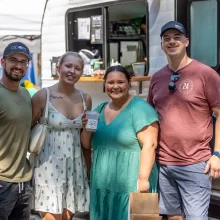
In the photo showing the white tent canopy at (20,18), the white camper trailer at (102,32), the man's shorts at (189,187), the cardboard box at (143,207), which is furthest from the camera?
the white tent canopy at (20,18)

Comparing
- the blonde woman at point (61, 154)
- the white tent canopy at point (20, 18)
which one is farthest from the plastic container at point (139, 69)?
the white tent canopy at point (20, 18)

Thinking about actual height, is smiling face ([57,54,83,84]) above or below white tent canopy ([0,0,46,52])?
below

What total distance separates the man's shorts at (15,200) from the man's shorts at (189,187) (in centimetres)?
96

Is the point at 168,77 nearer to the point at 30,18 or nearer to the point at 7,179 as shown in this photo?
the point at 7,179

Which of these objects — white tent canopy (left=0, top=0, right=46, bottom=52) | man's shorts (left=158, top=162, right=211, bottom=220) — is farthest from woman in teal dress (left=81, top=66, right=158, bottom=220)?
white tent canopy (left=0, top=0, right=46, bottom=52)

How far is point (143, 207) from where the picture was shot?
280 centimetres

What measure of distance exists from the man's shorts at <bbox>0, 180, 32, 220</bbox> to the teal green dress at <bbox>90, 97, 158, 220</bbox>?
473 millimetres

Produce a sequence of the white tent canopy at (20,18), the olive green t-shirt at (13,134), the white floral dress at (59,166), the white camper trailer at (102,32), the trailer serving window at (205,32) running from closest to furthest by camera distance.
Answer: the olive green t-shirt at (13,134), the white floral dress at (59,166), the trailer serving window at (205,32), the white camper trailer at (102,32), the white tent canopy at (20,18)

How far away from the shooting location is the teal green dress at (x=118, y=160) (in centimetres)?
303

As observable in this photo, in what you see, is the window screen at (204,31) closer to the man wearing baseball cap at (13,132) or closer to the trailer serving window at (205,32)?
the trailer serving window at (205,32)

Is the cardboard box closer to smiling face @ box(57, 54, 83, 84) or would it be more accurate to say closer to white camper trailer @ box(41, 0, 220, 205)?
smiling face @ box(57, 54, 83, 84)

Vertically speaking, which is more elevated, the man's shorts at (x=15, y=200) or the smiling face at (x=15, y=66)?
the smiling face at (x=15, y=66)

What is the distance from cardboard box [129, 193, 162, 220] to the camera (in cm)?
278

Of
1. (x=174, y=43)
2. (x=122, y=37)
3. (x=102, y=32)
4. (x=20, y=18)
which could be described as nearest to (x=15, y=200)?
(x=174, y=43)
